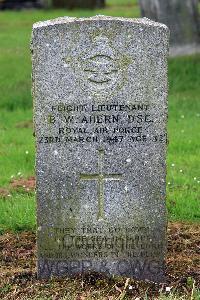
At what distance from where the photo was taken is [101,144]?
6066mm

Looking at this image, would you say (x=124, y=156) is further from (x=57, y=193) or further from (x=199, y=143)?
(x=199, y=143)

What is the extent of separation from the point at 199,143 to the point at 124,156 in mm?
4464

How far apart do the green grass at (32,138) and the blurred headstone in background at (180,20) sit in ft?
2.22

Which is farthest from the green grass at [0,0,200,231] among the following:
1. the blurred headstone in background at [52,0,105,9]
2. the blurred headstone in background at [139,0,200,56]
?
the blurred headstone in background at [52,0,105,9]

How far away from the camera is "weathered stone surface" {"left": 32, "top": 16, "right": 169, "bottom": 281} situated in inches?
234

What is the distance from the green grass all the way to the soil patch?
0.79 metres

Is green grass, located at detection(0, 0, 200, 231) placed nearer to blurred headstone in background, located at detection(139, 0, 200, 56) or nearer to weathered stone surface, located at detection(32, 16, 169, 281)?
blurred headstone in background, located at detection(139, 0, 200, 56)

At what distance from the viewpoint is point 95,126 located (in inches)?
238

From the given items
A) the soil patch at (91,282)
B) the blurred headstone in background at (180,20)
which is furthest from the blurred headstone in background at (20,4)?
the soil patch at (91,282)

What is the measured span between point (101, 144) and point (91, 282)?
1021 millimetres

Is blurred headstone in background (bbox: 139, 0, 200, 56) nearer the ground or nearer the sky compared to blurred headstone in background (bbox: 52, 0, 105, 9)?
nearer the sky

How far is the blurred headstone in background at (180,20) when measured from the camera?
656 inches

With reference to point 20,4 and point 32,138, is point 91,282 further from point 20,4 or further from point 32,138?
point 20,4

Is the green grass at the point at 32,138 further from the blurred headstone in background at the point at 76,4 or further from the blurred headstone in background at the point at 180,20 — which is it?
the blurred headstone in background at the point at 76,4
